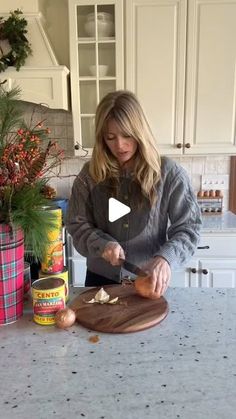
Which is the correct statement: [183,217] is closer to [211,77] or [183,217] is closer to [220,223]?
[220,223]

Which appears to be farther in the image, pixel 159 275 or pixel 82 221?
pixel 82 221

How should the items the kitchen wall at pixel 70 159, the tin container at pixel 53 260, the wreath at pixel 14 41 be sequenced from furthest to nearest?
the kitchen wall at pixel 70 159
the wreath at pixel 14 41
the tin container at pixel 53 260

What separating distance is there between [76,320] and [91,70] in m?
1.76

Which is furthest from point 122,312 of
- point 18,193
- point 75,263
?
point 75,263

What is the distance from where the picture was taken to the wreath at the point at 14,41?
6.65 ft

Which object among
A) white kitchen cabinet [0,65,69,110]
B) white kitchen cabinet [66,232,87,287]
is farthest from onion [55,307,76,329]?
white kitchen cabinet [0,65,69,110]

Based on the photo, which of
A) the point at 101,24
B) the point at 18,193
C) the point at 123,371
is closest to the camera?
the point at 123,371

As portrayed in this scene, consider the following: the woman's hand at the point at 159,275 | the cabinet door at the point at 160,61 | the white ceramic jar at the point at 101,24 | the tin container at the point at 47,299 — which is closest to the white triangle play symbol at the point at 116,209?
the woman's hand at the point at 159,275

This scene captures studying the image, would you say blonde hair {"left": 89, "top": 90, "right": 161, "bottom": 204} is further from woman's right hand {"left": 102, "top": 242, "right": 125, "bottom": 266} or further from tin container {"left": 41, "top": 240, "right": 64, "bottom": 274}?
tin container {"left": 41, "top": 240, "right": 64, "bottom": 274}

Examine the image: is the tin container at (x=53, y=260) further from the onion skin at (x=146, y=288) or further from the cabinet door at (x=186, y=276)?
the cabinet door at (x=186, y=276)

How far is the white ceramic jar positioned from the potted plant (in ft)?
5.13

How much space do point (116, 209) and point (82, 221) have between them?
12 cm

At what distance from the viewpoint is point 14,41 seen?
203 centimetres

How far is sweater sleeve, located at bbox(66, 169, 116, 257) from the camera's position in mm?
1126
